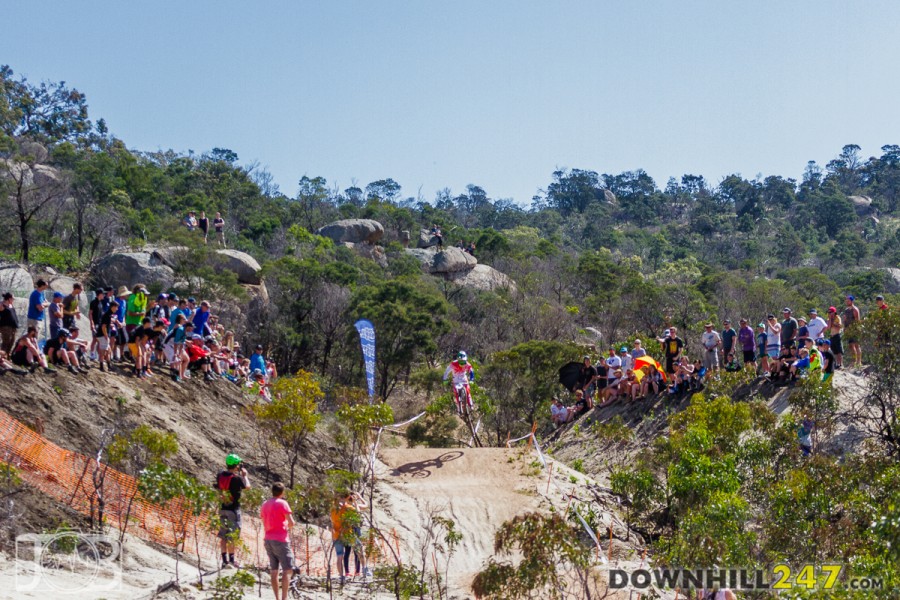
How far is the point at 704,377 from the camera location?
19812mm

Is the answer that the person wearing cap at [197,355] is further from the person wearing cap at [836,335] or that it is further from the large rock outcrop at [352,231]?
the large rock outcrop at [352,231]

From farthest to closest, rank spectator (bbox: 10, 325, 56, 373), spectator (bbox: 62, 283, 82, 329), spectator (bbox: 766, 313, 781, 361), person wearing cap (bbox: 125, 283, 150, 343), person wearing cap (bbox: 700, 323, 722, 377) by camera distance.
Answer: person wearing cap (bbox: 700, 323, 722, 377) < spectator (bbox: 766, 313, 781, 361) < person wearing cap (bbox: 125, 283, 150, 343) < spectator (bbox: 62, 283, 82, 329) < spectator (bbox: 10, 325, 56, 373)

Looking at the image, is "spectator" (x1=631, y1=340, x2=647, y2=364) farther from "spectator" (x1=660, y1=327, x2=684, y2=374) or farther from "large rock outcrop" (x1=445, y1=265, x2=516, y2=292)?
"large rock outcrop" (x1=445, y1=265, x2=516, y2=292)

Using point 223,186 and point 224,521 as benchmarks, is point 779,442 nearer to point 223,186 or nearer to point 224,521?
point 224,521

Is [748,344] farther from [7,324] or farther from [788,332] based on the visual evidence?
[7,324]

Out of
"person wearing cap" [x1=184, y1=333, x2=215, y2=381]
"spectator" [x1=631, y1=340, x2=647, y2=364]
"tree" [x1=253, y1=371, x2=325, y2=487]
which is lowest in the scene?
"tree" [x1=253, y1=371, x2=325, y2=487]

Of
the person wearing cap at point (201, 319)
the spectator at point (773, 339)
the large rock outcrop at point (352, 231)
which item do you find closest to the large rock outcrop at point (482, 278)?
the large rock outcrop at point (352, 231)

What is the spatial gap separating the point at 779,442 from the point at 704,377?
513 centimetres

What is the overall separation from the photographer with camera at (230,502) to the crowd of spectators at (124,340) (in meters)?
4.33

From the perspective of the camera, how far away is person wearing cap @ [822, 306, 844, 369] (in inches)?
713

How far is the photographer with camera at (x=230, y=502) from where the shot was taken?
10727mm

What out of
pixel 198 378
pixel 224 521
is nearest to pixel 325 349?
pixel 198 378

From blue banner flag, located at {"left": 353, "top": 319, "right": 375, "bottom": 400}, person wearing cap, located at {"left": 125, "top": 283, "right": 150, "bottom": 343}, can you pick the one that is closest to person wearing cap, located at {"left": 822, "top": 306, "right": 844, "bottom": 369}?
blue banner flag, located at {"left": 353, "top": 319, "right": 375, "bottom": 400}

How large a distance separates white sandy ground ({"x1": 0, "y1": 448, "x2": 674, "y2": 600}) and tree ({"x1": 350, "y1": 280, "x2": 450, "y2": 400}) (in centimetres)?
1318
